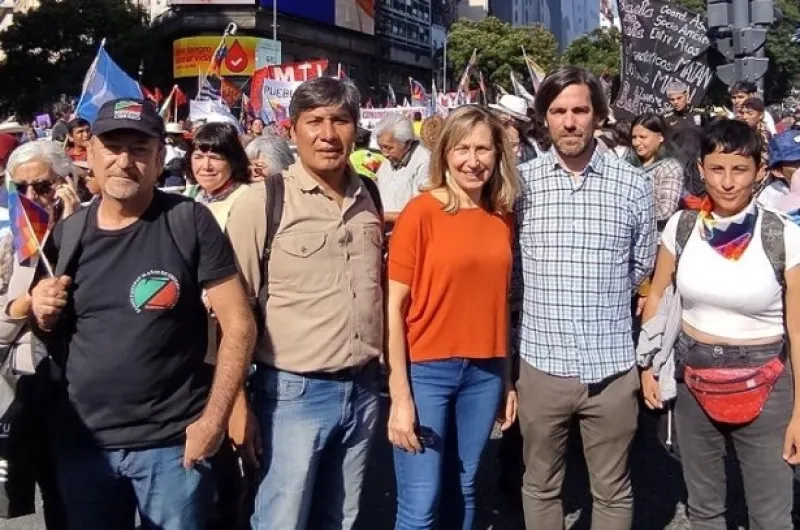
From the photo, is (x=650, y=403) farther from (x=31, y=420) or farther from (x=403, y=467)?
(x=31, y=420)

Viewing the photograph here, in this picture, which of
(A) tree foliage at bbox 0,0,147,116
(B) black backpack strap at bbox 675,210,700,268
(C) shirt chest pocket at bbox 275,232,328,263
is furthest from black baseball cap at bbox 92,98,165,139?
(A) tree foliage at bbox 0,0,147,116

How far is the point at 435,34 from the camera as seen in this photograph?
7656 centimetres

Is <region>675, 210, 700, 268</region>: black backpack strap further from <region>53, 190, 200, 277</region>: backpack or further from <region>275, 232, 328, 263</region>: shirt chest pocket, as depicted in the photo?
<region>53, 190, 200, 277</region>: backpack

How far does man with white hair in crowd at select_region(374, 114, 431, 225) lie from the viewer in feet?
20.5

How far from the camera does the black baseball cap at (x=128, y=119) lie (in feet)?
8.59

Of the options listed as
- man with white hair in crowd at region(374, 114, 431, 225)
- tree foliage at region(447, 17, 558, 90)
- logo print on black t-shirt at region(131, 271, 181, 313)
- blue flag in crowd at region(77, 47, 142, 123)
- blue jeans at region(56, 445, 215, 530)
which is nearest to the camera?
logo print on black t-shirt at region(131, 271, 181, 313)

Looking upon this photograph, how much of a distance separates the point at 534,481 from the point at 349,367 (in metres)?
0.92

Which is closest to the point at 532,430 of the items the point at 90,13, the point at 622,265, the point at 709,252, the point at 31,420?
the point at 622,265

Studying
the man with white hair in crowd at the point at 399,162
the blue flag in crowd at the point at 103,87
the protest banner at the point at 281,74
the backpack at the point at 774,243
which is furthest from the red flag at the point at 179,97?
the backpack at the point at 774,243

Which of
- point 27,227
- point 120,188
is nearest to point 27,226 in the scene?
point 27,227

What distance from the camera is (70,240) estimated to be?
2.67m

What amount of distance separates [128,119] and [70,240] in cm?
38

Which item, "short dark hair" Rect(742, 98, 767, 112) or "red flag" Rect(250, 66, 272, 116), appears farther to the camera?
"red flag" Rect(250, 66, 272, 116)

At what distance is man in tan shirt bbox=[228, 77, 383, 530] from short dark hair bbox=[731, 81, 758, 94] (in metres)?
6.40
